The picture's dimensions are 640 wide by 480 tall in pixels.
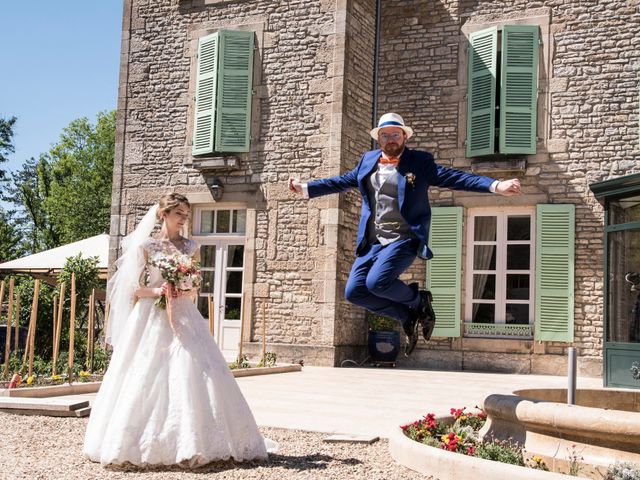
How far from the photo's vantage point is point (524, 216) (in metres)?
11.8

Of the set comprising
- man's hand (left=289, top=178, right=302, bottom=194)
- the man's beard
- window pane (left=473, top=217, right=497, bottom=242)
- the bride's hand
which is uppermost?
window pane (left=473, top=217, right=497, bottom=242)

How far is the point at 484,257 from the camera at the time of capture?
1187 centimetres

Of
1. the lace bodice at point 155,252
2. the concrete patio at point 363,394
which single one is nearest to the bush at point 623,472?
the concrete patio at point 363,394

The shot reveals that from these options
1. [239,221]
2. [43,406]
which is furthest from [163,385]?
[239,221]

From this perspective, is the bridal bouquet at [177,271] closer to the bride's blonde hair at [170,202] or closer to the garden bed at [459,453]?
the bride's blonde hair at [170,202]

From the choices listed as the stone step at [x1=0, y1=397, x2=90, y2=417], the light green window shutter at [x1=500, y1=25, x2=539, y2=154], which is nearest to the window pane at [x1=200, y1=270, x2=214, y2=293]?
the light green window shutter at [x1=500, y1=25, x2=539, y2=154]

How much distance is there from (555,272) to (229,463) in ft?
25.8

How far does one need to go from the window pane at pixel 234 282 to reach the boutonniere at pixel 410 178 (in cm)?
804

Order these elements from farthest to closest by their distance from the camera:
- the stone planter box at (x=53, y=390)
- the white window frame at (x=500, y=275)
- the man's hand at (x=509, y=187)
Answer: the white window frame at (x=500, y=275), the stone planter box at (x=53, y=390), the man's hand at (x=509, y=187)

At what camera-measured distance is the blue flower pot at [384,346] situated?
11703 mm

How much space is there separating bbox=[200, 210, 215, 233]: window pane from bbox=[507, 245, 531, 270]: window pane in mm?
4573

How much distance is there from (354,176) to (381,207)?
338mm

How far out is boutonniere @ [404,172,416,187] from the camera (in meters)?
4.64

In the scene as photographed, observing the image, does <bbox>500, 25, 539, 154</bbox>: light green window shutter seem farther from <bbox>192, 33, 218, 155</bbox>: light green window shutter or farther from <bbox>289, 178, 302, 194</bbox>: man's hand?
<bbox>289, 178, 302, 194</bbox>: man's hand
